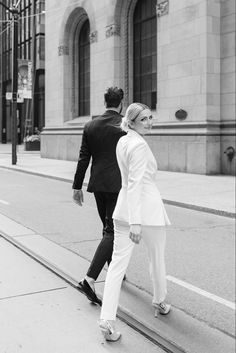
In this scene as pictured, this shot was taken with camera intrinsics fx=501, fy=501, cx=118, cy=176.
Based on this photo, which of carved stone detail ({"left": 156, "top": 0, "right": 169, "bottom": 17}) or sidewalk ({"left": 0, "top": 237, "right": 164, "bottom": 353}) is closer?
sidewalk ({"left": 0, "top": 237, "right": 164, "bottom": 353})

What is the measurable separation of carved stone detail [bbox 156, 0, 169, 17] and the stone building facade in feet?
0.12

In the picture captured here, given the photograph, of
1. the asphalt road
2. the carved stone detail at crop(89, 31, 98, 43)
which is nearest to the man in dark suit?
the asphalt road

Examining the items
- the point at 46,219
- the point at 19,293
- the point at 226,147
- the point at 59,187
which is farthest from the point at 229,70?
the point at 19,293

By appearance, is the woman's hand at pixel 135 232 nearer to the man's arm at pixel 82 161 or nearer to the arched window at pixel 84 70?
the man's arm at pixel 82 161

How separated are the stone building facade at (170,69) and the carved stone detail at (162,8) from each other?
0.12 feet

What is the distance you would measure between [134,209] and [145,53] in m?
18.8

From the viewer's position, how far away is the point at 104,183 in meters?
4.59

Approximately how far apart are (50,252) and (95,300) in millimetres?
1950

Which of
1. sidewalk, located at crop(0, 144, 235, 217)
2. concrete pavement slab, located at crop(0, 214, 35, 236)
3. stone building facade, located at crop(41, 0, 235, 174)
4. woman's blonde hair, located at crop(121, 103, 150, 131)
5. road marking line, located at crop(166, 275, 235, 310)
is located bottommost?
road marking line, located at crop(166, 275, 235, 310)

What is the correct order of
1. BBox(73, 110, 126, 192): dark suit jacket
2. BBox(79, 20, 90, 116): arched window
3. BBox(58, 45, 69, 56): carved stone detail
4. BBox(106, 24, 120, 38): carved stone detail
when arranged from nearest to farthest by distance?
BBox(73, 110, 126, 192): dark suit jacket → BBox(106, 24, 120, 38): carved stone detail → BBox(79, 20, 90, 116): arched window → BBox(58, 45, 69, 56): carved stone detail

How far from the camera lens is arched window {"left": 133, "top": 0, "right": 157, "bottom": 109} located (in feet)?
68.4

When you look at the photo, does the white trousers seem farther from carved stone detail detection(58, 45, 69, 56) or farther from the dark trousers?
carved stone detail detection(58, 45, 69, 56)

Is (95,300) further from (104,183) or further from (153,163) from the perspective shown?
(153,163)

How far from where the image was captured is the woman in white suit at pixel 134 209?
3.62 metres
